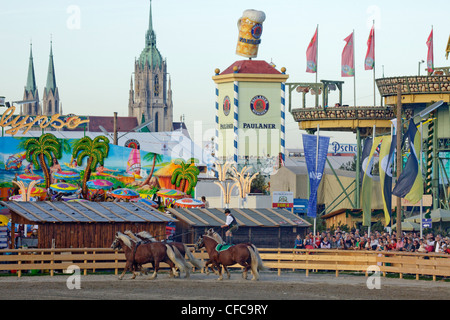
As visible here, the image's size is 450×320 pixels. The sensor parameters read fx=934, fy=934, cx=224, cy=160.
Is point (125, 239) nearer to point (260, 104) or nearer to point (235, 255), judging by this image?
point (235, 255)

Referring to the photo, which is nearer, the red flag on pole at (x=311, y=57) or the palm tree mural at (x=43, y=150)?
the palm tree mural at (x=43, y=150)

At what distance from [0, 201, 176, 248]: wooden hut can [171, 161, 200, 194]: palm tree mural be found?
20.7 meters

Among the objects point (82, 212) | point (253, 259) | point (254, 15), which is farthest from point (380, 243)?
point (254, 15)

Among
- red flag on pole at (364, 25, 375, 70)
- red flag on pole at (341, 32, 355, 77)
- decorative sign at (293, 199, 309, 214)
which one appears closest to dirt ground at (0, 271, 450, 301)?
decorative sign at (293, 199, 309, 214)

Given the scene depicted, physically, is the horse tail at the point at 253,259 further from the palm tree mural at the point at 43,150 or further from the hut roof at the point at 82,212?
the palm tree mural at the point at 43,150

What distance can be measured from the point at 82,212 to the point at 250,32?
5137 cm

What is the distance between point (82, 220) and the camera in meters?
37.3

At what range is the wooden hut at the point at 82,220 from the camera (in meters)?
36.4

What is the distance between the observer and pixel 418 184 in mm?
46281

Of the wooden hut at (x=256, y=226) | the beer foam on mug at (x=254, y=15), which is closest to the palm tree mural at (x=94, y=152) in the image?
the wooden hut at (x=256, y=226)

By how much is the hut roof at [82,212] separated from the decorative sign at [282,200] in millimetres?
23285

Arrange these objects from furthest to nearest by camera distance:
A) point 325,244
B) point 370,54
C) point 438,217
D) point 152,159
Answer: point 152,159 < point 370,54 < point 438,217 < point 325,244
